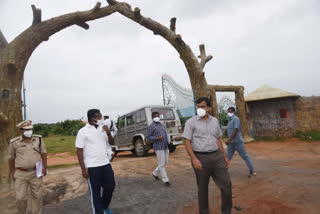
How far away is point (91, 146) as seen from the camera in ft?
10.7

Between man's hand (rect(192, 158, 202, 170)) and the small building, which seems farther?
the small building

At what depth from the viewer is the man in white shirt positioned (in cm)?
318

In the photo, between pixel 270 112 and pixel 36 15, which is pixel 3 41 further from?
pixel 270 112

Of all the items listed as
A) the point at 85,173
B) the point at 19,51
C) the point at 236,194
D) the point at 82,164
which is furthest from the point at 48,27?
the point at 236,194

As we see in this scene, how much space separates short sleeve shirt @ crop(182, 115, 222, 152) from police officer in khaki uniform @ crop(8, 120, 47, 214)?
242 cm

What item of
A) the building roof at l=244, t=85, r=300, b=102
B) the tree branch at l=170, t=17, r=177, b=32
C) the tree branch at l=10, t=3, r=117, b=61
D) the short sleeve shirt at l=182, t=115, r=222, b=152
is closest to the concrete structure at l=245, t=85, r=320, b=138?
the building roof at l=244, t=85, r=300, b=102

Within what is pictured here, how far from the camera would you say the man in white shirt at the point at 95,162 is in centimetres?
318

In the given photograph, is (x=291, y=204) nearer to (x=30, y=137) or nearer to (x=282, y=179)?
(x=282, y=179)

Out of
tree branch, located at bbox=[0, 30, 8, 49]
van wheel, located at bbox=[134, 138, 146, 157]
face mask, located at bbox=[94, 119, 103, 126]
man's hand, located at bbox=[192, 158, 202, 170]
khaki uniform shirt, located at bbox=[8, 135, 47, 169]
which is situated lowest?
van wheel, located at bbox=[134, 138, 146, 157]

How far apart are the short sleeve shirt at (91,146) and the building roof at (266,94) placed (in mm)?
11436

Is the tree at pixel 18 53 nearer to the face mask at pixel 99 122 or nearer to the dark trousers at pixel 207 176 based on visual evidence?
the face mask at pixel 99 122

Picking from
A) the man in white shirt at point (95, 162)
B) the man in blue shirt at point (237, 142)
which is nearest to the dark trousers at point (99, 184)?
the man in white shirt at point (95, 162)

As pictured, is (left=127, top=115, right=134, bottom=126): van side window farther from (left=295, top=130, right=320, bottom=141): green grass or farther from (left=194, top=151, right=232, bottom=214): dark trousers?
(left=295, top=130, right=320, bottom=141): green grass

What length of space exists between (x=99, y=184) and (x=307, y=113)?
12.4 m
